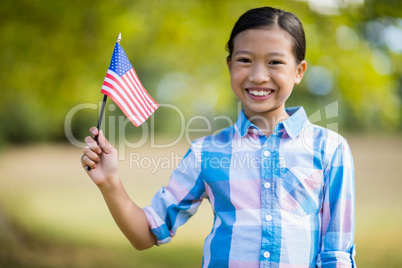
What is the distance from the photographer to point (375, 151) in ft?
55.4

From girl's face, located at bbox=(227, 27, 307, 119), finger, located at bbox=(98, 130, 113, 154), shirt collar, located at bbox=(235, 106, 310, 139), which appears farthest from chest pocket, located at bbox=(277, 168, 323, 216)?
finger, located at bbox=(98, 130, 113, 154)

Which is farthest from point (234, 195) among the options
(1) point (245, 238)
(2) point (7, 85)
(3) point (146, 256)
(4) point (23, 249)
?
(4) point (23, 249)

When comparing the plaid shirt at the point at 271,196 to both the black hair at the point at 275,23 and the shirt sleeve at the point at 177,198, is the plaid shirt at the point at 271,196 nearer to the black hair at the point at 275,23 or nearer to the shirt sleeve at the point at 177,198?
the shirt sleeve at the point at 177,198

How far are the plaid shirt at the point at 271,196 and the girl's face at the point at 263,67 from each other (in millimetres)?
112

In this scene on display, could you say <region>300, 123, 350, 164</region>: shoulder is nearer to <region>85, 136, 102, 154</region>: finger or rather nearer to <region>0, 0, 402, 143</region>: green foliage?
<region>85, 136, 102, 154</region>: finger

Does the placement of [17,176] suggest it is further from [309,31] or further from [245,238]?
[245,238]

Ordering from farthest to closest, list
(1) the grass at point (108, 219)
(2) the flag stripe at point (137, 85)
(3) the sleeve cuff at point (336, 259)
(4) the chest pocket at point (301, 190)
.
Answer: (1) the grass at point (108, 219) < (2) the flag stripe at point (137, 85) < (4) the chest pocket at point (301, 190) < (3) the sleeve cuff at point (336, 259)

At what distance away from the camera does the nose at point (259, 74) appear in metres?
1.82

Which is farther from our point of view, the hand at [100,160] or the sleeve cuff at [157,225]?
the sleeve cuff at [157,225]

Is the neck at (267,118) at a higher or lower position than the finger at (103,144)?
higher

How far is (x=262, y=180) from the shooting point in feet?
5.90

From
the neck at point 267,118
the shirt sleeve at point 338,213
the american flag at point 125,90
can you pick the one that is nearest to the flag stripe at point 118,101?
the american flag at point 125,90

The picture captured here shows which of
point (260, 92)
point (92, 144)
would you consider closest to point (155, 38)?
point (260, 92)

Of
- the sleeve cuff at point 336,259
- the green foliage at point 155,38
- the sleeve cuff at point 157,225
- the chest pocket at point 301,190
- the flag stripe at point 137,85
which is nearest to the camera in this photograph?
the sleeve cuff at point 336,259
